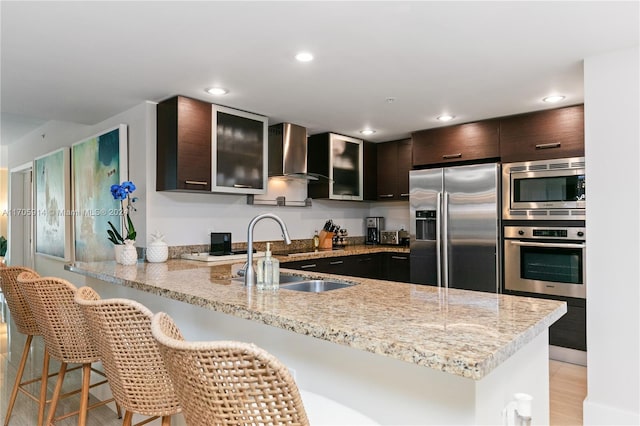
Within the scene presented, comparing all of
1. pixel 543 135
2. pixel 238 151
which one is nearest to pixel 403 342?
pixel 238 151

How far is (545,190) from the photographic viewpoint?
3.61 metres

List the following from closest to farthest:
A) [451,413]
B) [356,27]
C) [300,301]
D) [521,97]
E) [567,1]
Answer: [451,413]
[300,301]
[567,1]
[356,27]
[521,97]

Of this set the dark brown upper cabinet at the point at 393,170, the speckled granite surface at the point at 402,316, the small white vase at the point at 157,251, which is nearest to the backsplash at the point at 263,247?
the small white vase at the point at 157,251

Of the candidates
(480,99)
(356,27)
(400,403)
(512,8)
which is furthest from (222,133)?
(400,403)

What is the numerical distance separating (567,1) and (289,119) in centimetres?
262

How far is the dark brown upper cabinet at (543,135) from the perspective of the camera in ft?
11.5

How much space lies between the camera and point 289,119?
13.3 ft

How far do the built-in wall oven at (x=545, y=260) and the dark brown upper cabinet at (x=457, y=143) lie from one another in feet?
2.61

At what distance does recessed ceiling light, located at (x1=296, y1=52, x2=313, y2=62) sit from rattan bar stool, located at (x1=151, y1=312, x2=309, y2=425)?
1.95m

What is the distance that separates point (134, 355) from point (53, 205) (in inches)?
173

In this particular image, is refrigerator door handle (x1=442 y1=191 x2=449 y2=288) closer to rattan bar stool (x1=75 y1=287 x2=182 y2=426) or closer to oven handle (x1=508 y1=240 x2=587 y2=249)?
oven handle (x1=508 y1=240 x2=587 y2=249)

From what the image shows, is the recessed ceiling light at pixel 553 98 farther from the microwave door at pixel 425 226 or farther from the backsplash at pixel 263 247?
the backsplash at pixel 263 247

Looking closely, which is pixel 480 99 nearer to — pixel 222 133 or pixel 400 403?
pixel 222 133

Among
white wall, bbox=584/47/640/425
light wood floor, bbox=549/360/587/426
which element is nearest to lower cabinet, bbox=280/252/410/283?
light wood floor, bbox=549/360/587/426
